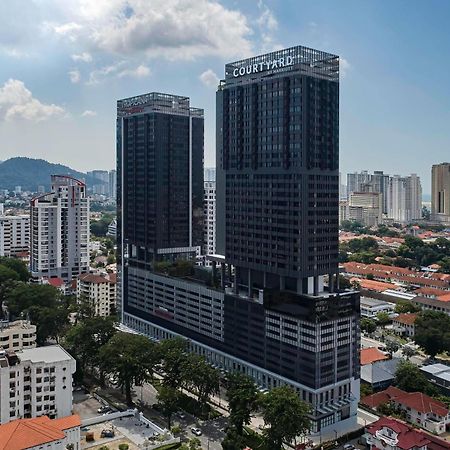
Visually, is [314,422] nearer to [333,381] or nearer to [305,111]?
[333,381]

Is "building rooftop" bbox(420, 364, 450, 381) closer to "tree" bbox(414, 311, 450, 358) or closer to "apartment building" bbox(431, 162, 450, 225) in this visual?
"tree" bbox(414, 311, 450, 358)

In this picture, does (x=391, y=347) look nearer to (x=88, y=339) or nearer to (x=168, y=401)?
(x=168, y=401)

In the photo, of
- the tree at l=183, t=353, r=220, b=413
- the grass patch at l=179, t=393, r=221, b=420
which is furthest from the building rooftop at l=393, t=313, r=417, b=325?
the tree at l=183, t=353, r=220, b=413

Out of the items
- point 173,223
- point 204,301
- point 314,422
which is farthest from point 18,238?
point 314,422

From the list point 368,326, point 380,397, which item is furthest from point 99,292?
point 380,397

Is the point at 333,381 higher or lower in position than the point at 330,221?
lower

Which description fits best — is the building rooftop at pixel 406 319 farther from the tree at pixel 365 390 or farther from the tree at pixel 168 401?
the tree at pixel 168 401

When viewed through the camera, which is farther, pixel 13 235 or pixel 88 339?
pixel 13 235
